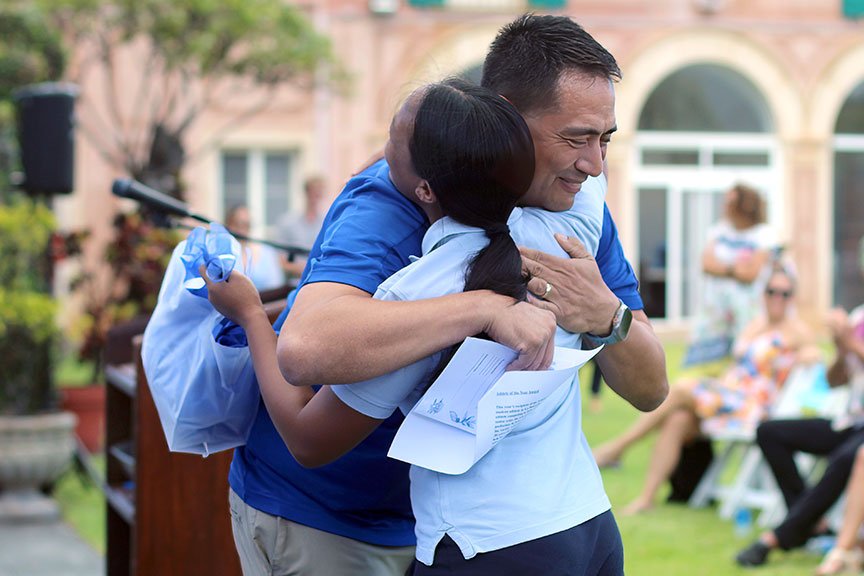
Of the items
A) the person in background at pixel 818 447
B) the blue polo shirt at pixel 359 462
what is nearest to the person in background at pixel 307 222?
the person in background at pixel 818 447

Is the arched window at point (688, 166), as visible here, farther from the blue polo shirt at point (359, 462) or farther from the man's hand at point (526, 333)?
the man's hand at point (526, 333)

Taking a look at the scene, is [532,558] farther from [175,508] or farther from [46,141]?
[46,141]

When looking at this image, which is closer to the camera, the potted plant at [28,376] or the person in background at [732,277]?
the potted plant at [28,376]

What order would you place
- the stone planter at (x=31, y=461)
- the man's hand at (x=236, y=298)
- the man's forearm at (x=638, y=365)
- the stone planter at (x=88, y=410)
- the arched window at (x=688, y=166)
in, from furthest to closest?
the arched window at (x=688, y=166) < the stone planter at (x=88, y=410) < the stone planter at (x=31, y=461) < the man's hand at (x=236, y=298) < the man's forearm at (x=638, y=365)

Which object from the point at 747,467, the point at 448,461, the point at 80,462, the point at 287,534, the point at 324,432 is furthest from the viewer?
the point at 80,462

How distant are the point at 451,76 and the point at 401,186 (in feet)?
0.63

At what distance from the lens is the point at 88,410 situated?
1002 centimetres

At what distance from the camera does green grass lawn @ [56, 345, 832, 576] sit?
6.14m

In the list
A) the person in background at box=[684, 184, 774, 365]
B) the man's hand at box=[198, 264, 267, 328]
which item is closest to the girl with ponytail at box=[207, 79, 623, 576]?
the man's hand at box=[198, 264, 267, 328]

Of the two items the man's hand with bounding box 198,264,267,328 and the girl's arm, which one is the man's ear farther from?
the man's hand with bounding box 198,264,267,328

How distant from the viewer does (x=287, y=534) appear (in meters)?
2.39

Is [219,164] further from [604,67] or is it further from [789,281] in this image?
[604,67]

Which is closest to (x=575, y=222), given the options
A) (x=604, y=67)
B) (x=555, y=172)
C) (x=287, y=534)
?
(x=555, y=172)

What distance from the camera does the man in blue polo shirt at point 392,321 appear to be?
6.29ft
